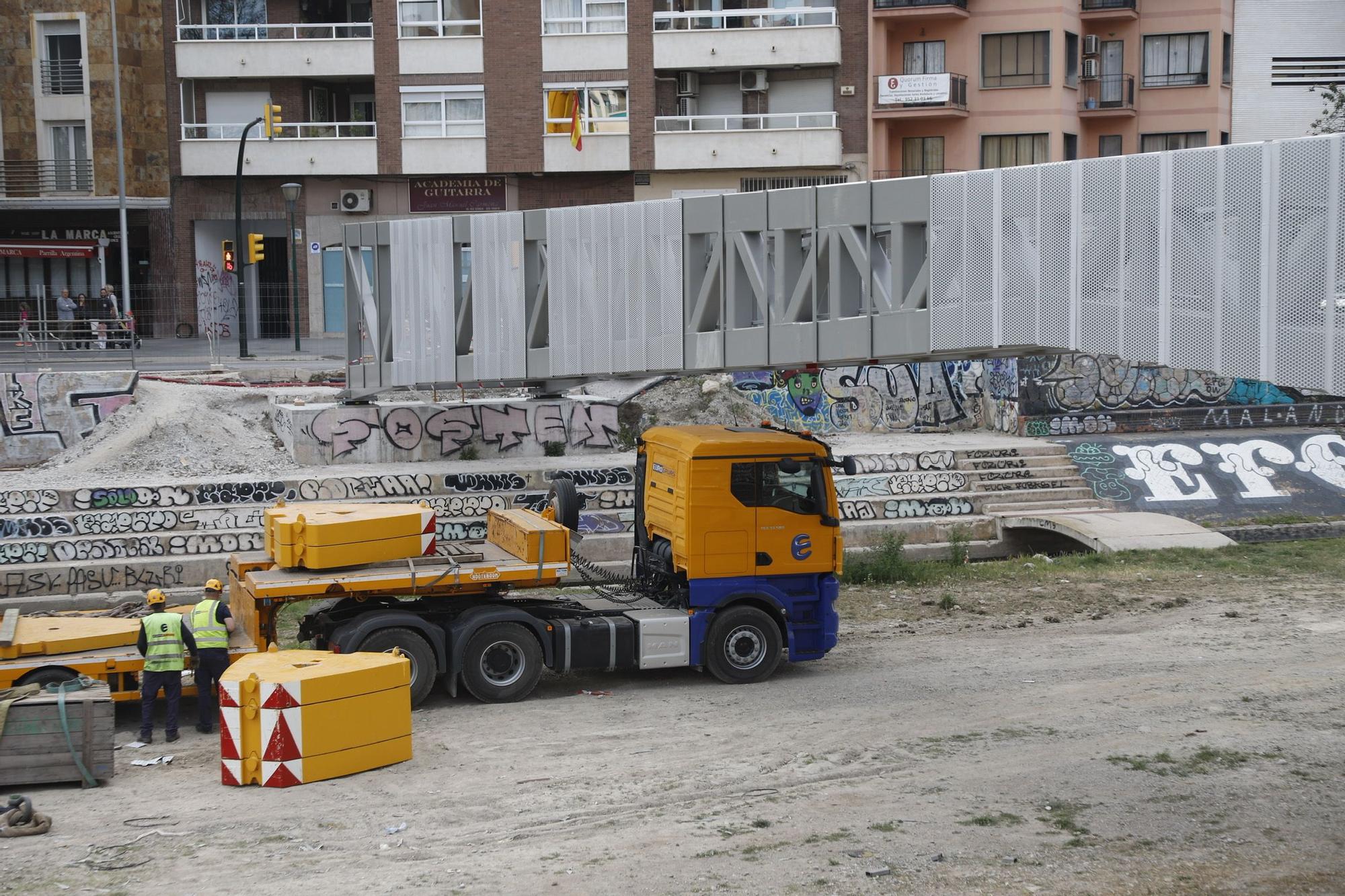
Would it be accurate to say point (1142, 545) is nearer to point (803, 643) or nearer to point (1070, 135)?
point (803, 643)

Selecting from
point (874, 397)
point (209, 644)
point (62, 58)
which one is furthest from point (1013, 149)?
point (209, 644)

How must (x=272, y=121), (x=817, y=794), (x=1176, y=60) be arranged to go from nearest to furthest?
(x=817, y=794) < (x=272, y=121) < (x=1176, y=60)

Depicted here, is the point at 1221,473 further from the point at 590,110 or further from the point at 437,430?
the point at 590,110

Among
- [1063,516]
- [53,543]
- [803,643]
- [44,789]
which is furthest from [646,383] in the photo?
[44,789]

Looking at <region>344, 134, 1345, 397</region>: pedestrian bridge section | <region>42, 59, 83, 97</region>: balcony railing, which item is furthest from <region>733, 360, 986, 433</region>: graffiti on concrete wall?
<region>42, 59, 83, 97</region>: balcony railing

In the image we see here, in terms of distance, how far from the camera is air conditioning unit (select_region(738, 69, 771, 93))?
47438 mm

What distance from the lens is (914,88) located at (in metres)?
46.8

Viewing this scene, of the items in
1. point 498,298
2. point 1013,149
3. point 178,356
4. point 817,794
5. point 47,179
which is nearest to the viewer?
point 817,794

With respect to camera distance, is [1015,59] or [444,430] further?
[1015,59]

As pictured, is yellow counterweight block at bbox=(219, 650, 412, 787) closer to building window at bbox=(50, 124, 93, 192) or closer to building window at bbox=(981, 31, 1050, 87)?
building window at bbox=(50, 124, 93, 192)

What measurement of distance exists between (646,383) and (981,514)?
907 cm

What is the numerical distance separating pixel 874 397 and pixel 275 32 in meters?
26.4

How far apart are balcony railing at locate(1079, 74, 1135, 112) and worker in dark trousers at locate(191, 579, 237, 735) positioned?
41931 mm

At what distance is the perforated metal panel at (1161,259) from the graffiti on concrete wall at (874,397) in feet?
63.3
